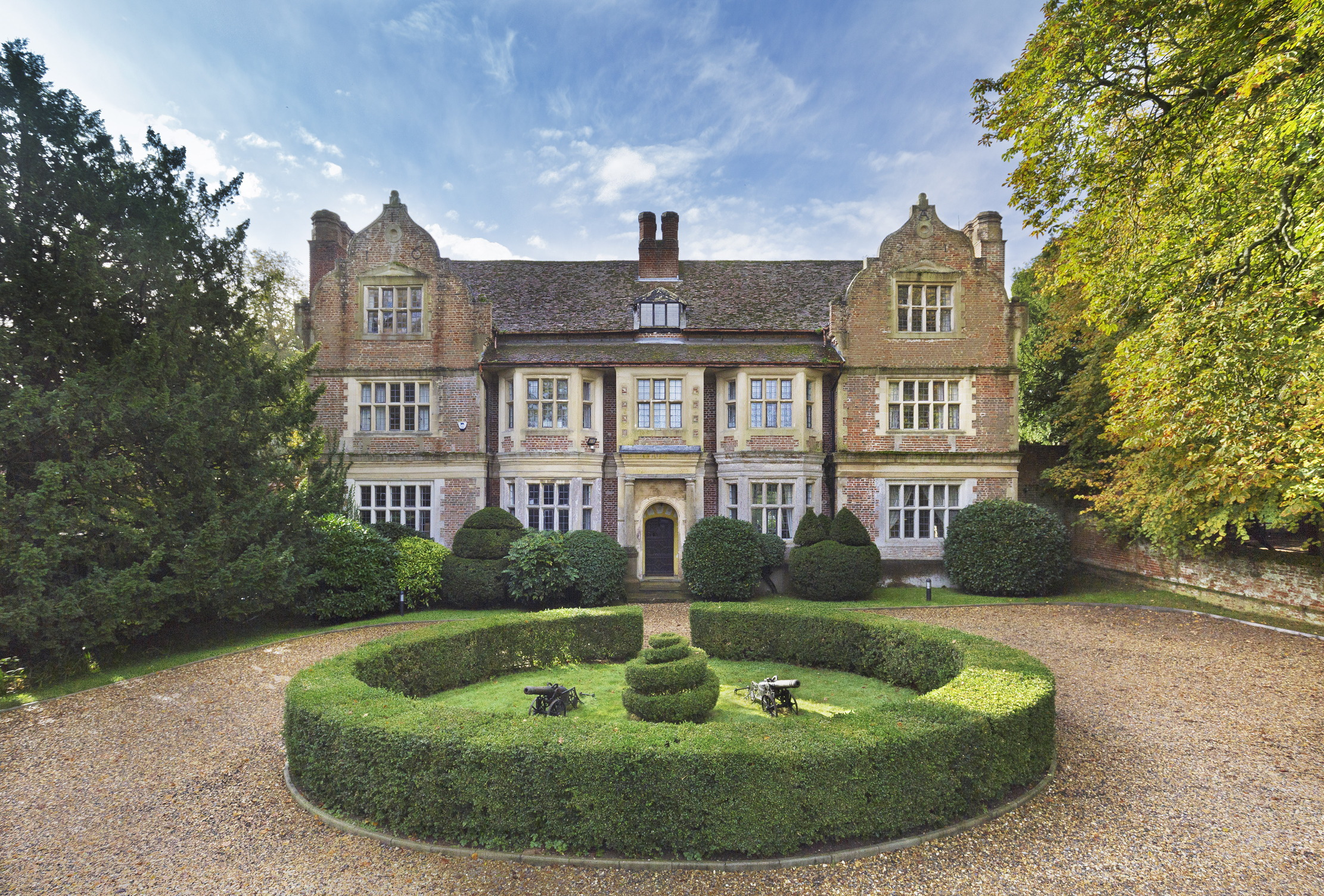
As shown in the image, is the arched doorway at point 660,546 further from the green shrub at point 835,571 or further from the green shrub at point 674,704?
the green shrub at point 674,704

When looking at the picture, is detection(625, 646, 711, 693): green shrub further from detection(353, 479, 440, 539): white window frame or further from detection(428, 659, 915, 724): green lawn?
detection(353, 479, 440, 539): white window frame

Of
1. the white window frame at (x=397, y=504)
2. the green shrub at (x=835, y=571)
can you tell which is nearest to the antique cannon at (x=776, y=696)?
the green shrub at (x=835, y=571)

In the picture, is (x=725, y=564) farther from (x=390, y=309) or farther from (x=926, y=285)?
(x=390, y=309)

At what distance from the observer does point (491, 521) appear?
17469mm

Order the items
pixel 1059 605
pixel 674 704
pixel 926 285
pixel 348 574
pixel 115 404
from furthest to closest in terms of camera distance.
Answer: pixel 926 285 → pixel 1059 605 → pixel 348 574 → pixel 115 404 → pixel 674 704

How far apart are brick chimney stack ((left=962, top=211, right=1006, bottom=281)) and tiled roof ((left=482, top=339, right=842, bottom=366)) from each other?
6.12 m

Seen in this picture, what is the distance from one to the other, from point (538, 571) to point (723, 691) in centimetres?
765

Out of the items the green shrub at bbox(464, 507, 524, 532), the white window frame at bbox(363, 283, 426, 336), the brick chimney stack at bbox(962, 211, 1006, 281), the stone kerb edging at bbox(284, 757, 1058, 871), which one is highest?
the brick chimney stack at bbox(962, 211, 1006, 281)

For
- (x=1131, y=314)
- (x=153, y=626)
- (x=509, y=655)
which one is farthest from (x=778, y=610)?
(x=153, y=626)

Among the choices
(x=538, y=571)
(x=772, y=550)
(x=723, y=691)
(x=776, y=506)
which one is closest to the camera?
(x=723, y=691)

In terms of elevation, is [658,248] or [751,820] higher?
[658,248]

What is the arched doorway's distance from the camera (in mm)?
19984

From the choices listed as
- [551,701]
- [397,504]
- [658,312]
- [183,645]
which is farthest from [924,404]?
[183,645]

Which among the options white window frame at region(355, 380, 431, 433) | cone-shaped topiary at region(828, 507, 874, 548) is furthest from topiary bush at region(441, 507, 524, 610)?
cone-shaped topiary at region(828, 507, 874, 548)
